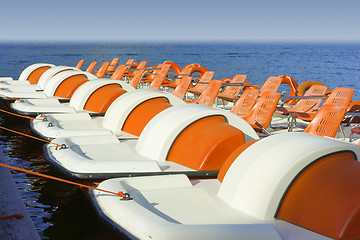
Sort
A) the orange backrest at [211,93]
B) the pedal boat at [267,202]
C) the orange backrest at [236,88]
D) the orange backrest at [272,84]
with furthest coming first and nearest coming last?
the orange backrest at [236,88] → the orange backrest at [272,84] → the orange backrest at [211,93] → the pedal boat at [267,202]

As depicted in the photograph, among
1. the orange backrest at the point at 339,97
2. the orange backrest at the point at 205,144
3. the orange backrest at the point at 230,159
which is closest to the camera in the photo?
the orange backrest at the point at 230,159

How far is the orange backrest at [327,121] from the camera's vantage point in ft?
24.4

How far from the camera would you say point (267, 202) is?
4.58 metres

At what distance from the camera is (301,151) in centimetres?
465

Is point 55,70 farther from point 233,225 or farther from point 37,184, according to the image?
point 233,225

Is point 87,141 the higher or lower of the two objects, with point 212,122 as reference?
lower

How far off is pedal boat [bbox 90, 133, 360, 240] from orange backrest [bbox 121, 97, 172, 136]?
3481 millimetres

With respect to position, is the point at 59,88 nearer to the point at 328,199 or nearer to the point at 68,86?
the point at 68,86

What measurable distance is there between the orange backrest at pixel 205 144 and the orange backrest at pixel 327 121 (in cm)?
160

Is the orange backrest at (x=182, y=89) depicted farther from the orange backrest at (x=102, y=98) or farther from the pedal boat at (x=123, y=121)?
the pedal boat at (x=123, y=121)

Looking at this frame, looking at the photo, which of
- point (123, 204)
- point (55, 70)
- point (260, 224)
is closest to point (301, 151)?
point (260, 224)

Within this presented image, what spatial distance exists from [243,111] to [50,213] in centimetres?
502

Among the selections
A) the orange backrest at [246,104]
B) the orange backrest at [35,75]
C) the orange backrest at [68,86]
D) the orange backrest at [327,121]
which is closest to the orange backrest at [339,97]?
the orange backrest at [327,121]

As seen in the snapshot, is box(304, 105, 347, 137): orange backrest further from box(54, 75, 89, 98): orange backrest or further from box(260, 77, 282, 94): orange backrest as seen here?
box(54, 75, 89, 98): orange backrest
